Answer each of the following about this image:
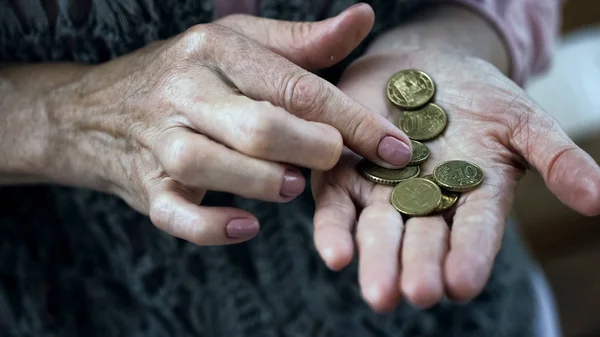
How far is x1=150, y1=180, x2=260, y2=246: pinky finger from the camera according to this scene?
77 centimetres

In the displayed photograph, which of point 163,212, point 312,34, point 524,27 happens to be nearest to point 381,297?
point 163,212

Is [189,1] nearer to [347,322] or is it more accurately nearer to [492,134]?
[492,134]

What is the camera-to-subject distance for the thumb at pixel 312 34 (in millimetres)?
877

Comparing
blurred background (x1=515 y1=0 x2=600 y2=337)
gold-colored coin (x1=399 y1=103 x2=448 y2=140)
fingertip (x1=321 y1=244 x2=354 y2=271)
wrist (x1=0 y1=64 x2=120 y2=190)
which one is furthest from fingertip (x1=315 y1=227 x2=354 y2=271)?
blurred background (x1=515 y1=0 x2=600 y2=337)

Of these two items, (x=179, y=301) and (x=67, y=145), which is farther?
(x=179, y=301)

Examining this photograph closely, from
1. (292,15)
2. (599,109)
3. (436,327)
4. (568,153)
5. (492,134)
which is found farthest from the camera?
(599,109)

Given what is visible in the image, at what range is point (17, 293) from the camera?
1.18m

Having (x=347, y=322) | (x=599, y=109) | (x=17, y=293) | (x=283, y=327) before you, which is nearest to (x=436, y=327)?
(x=347, y=322)

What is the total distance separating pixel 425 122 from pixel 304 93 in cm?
24

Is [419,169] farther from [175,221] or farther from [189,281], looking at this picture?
[189,281]

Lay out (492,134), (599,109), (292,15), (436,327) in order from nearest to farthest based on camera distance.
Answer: (492,134) < (292,15) < (436,327) < (599,109)

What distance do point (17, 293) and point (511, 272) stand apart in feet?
2.90

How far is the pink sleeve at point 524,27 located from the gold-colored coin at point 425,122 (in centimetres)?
27

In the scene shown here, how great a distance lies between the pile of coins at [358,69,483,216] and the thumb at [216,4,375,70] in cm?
13
